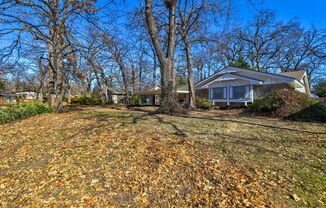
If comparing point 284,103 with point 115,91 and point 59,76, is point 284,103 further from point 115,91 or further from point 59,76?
point 115,91

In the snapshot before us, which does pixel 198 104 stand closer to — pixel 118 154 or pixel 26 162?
pixel 118 154

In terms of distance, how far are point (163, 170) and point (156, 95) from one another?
26822 mm

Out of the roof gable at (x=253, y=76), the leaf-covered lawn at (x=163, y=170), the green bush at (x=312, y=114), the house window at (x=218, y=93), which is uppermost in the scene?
the roof gable at (x=253, y=76)

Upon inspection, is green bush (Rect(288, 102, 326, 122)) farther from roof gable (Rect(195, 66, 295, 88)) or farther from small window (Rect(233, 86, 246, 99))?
small window (Rect(233, 86, 246, 99))

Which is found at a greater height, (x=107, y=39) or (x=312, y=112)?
(x=107, y=39)

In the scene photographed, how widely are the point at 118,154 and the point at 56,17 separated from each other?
37.1ft

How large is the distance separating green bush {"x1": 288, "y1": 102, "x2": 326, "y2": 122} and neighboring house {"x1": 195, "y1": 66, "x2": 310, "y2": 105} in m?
6.05

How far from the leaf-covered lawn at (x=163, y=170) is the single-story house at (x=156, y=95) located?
18133 millimetres

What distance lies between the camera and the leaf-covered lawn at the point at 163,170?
250 cm

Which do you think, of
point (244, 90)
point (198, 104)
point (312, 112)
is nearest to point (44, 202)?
point (312, 112)

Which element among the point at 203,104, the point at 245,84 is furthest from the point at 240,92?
the point at 203,104

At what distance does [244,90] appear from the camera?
615 inches

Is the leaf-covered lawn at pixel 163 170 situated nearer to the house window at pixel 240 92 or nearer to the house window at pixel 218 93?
the house window at pixel 240 92

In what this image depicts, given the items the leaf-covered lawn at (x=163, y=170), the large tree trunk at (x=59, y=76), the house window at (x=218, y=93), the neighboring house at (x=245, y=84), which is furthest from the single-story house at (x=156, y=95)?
the leaf-covered lawn at (x=163, y=170)
